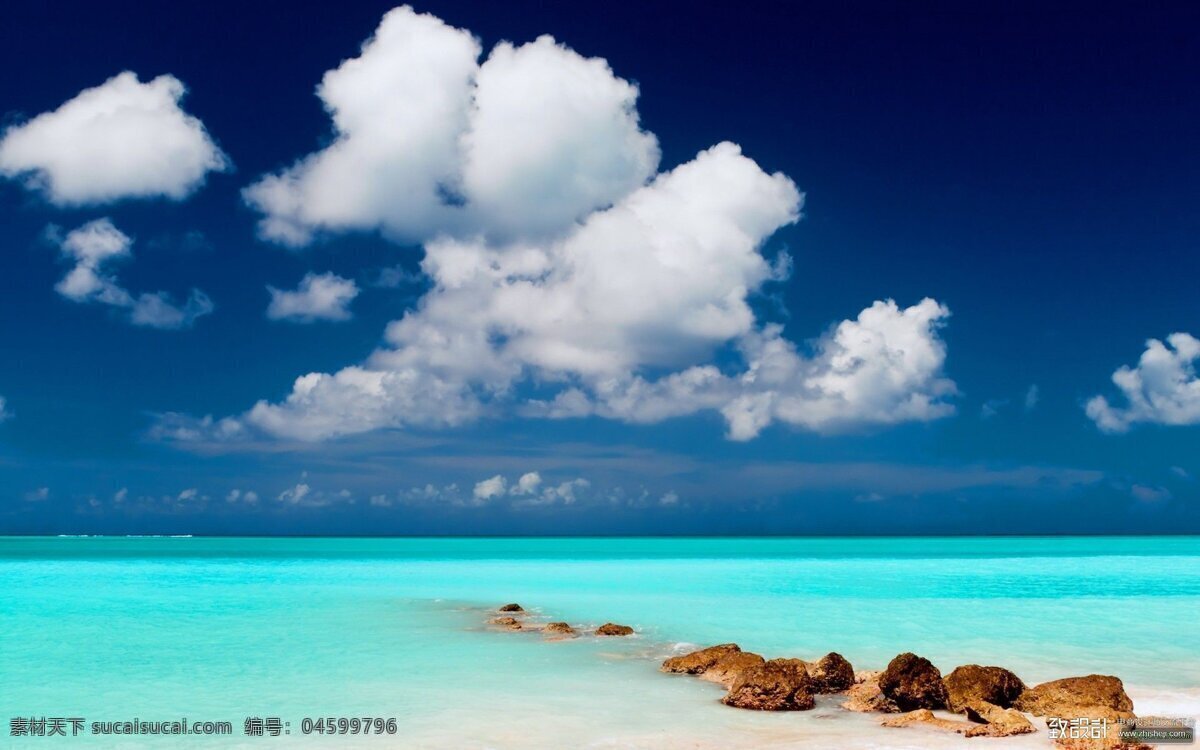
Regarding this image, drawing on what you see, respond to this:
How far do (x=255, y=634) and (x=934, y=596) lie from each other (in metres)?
27.8

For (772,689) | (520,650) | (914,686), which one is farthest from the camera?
(520,650)

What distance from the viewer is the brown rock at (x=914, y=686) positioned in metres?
13.9

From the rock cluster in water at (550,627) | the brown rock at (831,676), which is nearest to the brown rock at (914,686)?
the brown rock at (831,676)

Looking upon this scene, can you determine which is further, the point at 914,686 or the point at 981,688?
the point at 981,688

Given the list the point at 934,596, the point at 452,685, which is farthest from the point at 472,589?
the point at 452,685

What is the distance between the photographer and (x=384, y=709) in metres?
15.0

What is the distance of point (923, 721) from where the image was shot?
511 inches

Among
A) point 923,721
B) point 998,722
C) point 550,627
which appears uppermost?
point 998,722

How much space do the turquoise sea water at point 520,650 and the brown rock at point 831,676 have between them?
0.88 metres

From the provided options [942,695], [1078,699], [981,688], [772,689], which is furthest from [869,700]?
[1078,699]

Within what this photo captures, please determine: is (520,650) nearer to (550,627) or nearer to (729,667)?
(550,627)

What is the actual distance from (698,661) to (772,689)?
A: 11.4 ft

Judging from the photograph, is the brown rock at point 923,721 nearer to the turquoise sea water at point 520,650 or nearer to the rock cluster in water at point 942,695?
the rock cluster in water at point 942,695

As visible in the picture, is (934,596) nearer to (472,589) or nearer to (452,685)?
(472,589)
